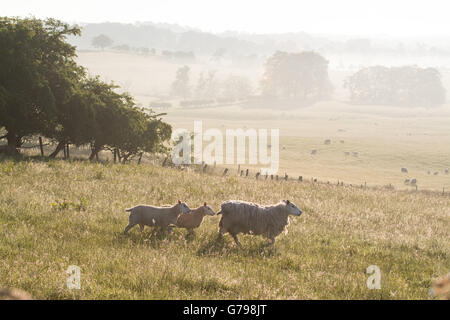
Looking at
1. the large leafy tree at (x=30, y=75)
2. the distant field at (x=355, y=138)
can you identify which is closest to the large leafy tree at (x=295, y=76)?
the distant field at (x=355, y=138)

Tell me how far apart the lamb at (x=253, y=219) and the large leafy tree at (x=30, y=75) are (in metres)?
16.0

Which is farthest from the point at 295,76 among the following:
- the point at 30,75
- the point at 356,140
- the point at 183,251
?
the point at 183,251

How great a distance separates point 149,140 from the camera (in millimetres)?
30922

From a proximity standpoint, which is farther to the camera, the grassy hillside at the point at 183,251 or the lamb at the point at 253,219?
the lamb at the point at 253,219

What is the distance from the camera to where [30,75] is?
2120cm

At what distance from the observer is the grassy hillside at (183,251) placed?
6375mm

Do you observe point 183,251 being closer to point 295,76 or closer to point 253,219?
point 253,219

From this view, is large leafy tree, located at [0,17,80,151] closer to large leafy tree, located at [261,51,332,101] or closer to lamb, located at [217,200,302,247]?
lamb, located at [217,200,302,247]

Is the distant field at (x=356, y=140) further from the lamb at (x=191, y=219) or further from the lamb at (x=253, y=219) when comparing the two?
the lamb at (x=191, y=219)

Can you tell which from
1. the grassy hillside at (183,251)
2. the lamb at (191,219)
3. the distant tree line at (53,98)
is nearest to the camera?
the grassy hillside at (183,251)

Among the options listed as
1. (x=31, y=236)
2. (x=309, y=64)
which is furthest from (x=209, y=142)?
(x=309, y=64)

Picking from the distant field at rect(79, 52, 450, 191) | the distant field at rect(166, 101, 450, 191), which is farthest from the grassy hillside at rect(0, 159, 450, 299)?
the distant field at rect(79, 52, 450, 191)

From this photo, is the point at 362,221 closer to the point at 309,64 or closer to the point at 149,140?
the point at 149,140
